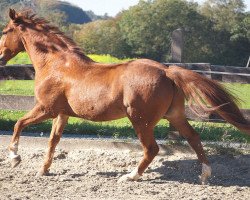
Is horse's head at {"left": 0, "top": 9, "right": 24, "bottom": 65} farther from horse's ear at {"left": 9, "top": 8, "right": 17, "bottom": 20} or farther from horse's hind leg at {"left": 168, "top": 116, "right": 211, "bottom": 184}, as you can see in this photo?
horse's hind leg at {"left": 168, "top": 116, "right": 211, "bottom": 184}

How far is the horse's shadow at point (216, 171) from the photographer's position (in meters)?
5.98

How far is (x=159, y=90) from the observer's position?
5523mm

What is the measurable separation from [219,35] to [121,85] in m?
38.4

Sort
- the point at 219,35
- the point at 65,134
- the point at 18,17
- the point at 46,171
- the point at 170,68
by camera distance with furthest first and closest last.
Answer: the point at 219,35
the point at 65,134
the point at 18,17
the point at 46,171
the point at 170,68

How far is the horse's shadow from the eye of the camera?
19.6 ft

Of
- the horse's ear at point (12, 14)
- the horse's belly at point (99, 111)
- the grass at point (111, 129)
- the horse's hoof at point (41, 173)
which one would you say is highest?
the horse's ear at point (12, 14)

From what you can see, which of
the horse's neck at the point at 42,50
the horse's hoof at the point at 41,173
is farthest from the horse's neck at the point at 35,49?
the horse's hoof at the point at 41,173

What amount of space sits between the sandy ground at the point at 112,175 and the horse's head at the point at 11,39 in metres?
1.40

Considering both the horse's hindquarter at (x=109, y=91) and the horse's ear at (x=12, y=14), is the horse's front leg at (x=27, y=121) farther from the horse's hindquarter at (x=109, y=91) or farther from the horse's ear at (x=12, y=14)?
the horse's ear at (x=12, y=14)

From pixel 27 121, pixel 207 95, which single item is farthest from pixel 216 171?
pixel 27 121

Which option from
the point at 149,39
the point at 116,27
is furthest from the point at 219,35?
the point at 116,27

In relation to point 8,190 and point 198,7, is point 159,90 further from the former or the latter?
point 198,7

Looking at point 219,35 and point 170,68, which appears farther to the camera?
point 219,35

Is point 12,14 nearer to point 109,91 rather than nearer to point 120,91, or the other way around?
point 109,91
